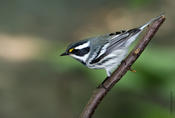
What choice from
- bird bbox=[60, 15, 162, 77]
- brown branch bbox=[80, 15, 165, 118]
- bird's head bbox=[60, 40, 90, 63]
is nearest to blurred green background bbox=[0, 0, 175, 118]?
bird bbox=[60, 15, 162, 77]

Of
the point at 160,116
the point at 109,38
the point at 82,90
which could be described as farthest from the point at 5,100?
the point at 160,116

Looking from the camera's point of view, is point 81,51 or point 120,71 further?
point 81,51

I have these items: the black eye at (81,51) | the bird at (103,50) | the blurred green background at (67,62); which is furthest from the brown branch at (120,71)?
the black eye at (81,51)

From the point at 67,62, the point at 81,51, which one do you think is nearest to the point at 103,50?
the point at 81,51

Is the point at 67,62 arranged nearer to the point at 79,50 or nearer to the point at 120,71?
the point at 79,50

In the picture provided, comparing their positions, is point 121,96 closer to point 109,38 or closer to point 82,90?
point 82,90

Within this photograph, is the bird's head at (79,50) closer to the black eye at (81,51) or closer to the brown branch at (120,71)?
the black eye at (81,51)
